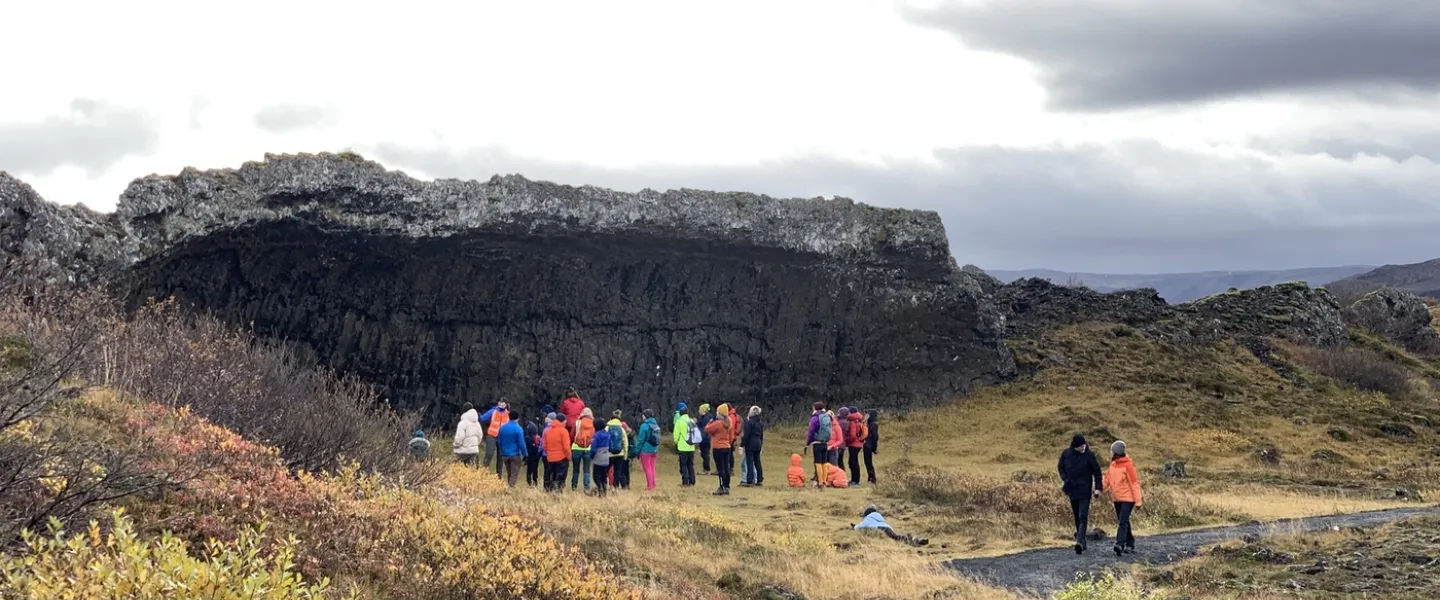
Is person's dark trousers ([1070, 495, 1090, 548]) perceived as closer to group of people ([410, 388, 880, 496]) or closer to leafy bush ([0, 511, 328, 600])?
group of people ([410, 388, 880, 496])

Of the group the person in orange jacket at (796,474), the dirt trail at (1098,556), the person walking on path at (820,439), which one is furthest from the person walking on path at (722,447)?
the dirt trail at (1098,556)

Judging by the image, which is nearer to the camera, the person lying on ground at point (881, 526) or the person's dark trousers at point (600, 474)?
the person lying on ground at point (881, 526)

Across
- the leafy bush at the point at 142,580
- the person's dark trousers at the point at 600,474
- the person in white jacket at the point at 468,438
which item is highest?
the leafy bush at the point at 142,580

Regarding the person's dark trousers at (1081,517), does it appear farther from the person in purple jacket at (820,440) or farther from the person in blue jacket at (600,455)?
the person in blue jacket at (600,455)

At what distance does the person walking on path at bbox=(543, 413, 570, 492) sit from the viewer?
20234mm

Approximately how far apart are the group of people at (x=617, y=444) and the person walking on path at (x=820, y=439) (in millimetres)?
21

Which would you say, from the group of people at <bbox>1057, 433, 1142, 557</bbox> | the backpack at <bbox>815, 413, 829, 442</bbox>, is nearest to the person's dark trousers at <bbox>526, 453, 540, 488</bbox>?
the backpack at <bbox>815, 413, 829, 442</bbox>

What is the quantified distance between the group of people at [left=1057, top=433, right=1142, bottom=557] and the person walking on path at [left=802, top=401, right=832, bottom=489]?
7382mm

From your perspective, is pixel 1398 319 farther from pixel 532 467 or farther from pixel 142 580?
pixel 142 580

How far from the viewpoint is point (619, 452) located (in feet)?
70.5

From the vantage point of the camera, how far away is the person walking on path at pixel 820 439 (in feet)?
73.3

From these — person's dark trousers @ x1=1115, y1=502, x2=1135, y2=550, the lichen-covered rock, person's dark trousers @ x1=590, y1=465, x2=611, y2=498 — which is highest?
the lichen-covered rock

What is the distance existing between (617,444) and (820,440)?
13.9 feet

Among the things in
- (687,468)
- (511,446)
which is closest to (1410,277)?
(687,468)
